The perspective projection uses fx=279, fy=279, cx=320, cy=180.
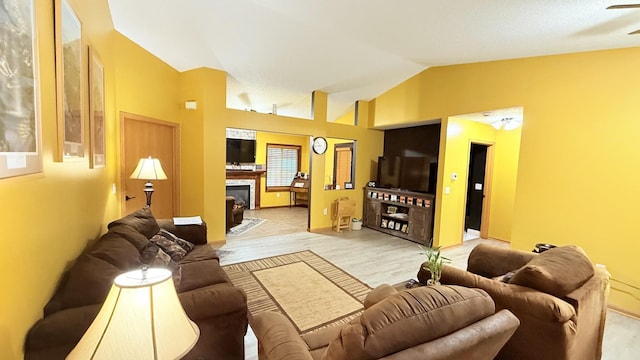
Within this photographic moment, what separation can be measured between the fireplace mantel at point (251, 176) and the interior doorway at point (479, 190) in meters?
5.38

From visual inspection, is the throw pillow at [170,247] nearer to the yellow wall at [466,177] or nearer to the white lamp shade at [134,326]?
the white lamp shade at [134,326]

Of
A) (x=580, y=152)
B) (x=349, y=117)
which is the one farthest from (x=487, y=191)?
(x=349, y=117)

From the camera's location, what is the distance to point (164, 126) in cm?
427

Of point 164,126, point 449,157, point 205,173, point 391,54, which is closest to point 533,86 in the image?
point 449,157

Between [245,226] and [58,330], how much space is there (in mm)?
4830

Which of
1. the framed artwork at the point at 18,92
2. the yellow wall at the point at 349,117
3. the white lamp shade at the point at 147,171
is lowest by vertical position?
the white lamp shade at the point at 147,171

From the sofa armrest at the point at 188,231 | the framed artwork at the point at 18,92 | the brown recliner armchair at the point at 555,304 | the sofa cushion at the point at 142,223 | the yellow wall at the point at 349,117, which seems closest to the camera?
the framed artwork at the point at 18,92

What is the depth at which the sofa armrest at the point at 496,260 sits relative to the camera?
2.48 m

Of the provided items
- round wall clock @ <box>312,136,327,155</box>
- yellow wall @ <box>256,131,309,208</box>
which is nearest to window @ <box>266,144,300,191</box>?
yellow wall @ <box>256,131,309,208</box>

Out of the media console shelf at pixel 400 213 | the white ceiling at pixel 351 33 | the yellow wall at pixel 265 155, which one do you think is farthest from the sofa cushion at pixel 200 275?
the yellow wall at pixel 265 155

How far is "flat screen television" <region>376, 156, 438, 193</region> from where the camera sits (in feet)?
17.2

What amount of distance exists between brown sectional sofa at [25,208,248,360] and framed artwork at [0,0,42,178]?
72 centimetres

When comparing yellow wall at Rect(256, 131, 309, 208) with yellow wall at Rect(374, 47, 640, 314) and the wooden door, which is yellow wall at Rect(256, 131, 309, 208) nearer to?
the wooden door

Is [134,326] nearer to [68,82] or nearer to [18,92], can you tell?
[18,92]
